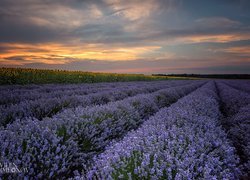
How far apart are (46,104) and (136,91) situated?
640 centimetres

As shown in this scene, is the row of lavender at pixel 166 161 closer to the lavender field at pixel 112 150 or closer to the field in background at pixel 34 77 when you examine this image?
the lavender field at pixel 112 150

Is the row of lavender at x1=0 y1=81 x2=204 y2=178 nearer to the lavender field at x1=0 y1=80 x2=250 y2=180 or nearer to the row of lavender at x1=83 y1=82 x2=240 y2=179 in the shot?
the lavender field at x1=0 y1=80 x2=250 y2=180

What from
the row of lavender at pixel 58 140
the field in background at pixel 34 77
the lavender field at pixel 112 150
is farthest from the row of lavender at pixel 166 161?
the field in background at pixel 34 77

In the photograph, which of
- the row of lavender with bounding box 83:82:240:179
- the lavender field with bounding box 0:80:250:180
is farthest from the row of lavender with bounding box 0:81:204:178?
the row of lavender with bounding box 83:82:240:179

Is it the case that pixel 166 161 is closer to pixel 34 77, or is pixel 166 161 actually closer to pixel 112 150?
pixel 112 150

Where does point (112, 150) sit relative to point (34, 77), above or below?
below

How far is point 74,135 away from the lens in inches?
134

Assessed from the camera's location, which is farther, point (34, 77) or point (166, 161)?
point (34, 77)

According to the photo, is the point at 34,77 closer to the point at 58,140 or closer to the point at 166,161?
the point at 58,140

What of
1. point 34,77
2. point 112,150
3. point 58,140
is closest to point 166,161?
point 112,150

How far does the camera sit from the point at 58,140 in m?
2.86

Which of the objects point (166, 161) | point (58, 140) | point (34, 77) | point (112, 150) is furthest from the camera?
point (34, 77)

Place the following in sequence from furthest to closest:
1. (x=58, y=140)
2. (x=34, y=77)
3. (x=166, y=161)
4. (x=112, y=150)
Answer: (x=34, y=77)
(x=58, y=140)
(x=112, y=150)
(x=166, y=161)

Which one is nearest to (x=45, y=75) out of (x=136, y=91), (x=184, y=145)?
(x=136, y=91)
